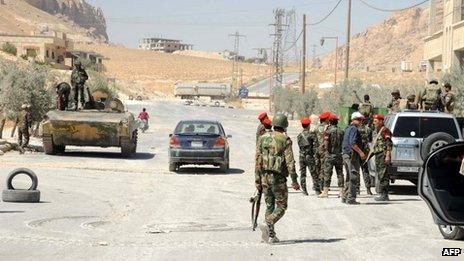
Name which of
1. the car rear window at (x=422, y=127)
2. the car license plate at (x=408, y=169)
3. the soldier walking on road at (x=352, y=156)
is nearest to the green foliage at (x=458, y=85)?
the car rear window at (x=422, y=127)

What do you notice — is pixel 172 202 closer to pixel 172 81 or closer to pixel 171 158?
pixel 171 158

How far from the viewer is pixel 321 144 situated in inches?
758

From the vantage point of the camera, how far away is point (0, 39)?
A: 129375 millimetres

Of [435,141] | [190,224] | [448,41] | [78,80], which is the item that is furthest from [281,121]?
[448,41]

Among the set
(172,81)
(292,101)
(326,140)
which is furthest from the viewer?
(172,81)

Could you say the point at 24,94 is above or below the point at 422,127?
above

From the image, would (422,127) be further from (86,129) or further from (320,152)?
(86,129)

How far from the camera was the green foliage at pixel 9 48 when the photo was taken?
11527 cm

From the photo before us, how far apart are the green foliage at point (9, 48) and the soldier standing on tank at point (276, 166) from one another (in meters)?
105

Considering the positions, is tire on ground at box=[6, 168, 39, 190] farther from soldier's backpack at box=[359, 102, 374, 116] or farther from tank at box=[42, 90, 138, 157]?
tank at box=[42, 90, 138, 157]

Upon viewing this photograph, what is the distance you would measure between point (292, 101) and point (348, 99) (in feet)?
81.6

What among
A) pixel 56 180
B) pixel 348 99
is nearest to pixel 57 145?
pixel 56 180

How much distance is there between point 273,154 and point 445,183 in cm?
232

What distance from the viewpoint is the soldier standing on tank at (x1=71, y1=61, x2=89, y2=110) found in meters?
32.6
